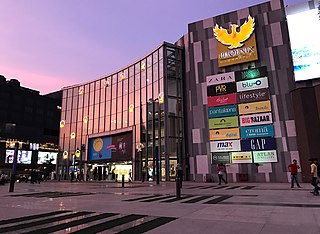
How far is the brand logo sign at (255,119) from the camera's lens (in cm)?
2920

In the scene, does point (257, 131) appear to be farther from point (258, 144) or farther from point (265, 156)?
point (265, 156)

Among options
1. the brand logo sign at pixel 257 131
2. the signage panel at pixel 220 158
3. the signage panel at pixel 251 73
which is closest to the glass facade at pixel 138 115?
the signage panel at pixel 220 158

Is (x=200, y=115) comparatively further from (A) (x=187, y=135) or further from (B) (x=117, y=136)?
(B) (x=117, y=136)

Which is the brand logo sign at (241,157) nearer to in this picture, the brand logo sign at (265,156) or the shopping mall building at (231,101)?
the shopping mall building at (231,101)

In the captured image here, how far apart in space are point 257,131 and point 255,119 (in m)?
1.42

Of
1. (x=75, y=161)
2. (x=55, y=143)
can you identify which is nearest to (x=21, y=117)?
(x=55, y=143)

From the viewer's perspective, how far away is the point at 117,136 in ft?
144

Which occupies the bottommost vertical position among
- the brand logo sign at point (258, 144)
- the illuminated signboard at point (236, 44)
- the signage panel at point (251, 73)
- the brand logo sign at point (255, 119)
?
the brand logo sign at point (258, 144)

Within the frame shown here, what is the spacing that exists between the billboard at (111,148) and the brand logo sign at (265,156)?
1919 centimetres

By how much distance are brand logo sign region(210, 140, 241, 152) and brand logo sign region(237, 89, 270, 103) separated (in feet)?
16.7

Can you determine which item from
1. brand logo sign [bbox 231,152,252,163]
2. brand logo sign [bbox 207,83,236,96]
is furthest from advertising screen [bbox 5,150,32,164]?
brand logo sign [bbox 231,152,252,163]

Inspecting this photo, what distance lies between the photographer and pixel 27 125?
98.4 meters

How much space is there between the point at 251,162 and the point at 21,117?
92.4 m

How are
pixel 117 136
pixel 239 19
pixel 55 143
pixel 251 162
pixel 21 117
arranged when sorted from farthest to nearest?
pixel 55 143 → pixel 21 117 → pixel 117 136 → pixel 239 19 → pixel 251 162
